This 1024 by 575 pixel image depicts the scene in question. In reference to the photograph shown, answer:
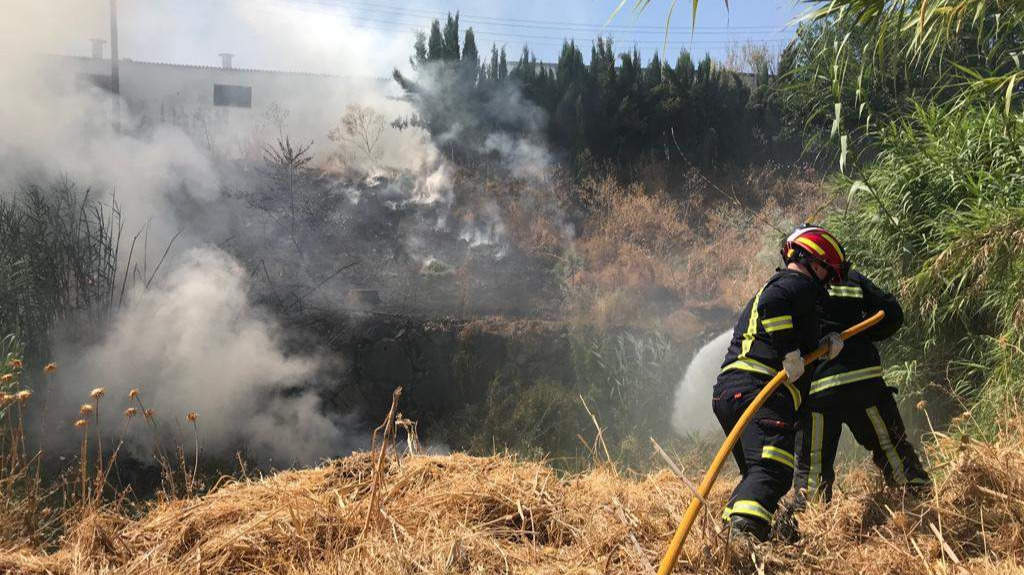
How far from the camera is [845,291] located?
374cm

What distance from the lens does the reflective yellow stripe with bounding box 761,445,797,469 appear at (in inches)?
118

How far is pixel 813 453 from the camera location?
3762 mm

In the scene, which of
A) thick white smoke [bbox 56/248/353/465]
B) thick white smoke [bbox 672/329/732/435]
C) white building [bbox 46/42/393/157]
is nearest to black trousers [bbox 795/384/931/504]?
thick white smoke [bbox 672/329/732/435]

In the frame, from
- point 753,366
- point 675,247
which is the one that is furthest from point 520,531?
point 675,247

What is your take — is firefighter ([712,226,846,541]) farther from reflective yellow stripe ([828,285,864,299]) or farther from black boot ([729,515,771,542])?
reflective yellow stripe ([828,285,864,299])

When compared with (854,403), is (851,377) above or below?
above

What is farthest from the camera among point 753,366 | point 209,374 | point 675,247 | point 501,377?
point 675,247

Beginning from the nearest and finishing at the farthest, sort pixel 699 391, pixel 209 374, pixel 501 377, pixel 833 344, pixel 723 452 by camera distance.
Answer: pixel 723 452
pixel 833 344
pixel 209 374
pixel 699 391
pixel 501 377

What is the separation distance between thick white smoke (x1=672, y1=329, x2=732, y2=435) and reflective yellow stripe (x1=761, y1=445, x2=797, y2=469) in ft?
22.8

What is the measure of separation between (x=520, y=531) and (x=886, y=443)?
1708 mm

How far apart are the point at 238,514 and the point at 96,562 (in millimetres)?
503

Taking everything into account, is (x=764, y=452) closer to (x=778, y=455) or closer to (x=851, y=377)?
(x=778, y=455)

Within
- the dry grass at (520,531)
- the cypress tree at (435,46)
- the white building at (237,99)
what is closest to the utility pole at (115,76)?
the white building at (237,99)

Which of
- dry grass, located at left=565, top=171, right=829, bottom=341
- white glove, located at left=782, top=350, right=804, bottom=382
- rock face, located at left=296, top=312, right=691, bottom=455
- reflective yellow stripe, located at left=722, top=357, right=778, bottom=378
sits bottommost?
rock face, located at left=296, top=312, right=691, bottom=455
